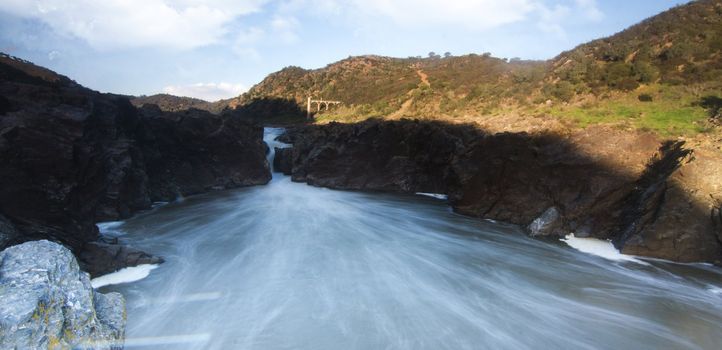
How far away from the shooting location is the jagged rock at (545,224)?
12375 millimetres

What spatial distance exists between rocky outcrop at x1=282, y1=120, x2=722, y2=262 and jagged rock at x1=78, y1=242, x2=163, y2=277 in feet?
37.4

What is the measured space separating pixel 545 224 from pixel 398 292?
22.4 ft

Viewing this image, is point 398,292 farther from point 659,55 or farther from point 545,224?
point 659,55

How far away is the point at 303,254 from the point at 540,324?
19.8 ft

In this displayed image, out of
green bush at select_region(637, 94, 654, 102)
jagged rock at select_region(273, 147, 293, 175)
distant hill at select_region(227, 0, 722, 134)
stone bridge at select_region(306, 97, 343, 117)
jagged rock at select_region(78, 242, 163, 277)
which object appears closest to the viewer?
jagged rock at select_region(78, 242, 163, 277)

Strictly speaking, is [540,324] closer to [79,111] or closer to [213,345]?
[213,345]

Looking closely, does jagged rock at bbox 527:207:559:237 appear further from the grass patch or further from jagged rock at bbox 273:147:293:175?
jagged rock at bbox 273:147:293:175

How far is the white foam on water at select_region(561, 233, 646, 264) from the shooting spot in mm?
10312

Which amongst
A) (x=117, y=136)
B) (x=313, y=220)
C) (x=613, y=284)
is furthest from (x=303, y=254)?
(x=117, y=136)

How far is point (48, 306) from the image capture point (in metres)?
4.62

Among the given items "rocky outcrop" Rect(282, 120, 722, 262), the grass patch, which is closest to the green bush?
the grass patch

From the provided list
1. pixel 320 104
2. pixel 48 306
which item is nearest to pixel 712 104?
pixel 48 306

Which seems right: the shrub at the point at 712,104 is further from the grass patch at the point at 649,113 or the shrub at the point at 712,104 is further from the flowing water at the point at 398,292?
the flowing water at the point at 398,292

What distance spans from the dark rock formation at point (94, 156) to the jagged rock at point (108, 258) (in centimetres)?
24
